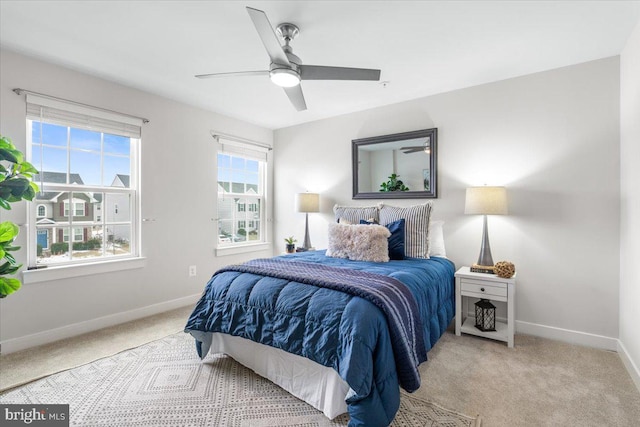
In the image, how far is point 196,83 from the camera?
10.3 feet

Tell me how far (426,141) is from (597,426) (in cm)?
267

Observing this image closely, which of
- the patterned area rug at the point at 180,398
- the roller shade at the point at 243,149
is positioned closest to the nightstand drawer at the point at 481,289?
the patterned area rug at the point at 180,398

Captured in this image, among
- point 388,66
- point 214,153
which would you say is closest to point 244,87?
point 214,153

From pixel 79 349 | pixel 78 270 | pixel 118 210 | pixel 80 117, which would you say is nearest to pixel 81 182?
pixel 118 210

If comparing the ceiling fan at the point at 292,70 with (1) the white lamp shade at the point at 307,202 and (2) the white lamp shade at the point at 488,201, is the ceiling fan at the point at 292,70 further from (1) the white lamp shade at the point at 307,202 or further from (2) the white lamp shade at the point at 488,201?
(1) the white lamp shade at the point at 307,202

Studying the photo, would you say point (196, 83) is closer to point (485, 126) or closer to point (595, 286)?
point (485, 126)

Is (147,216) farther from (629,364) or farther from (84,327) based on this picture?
(629,364)

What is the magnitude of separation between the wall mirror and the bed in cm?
125

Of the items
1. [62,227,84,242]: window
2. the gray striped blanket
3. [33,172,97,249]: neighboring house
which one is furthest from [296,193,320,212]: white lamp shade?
[62,227,84,242]: window

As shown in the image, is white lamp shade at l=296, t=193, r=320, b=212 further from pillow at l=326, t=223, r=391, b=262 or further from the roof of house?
the roof of house

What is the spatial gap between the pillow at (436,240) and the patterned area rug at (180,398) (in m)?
1.56

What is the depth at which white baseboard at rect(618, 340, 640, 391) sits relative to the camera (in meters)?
2.03

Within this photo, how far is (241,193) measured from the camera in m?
4.48

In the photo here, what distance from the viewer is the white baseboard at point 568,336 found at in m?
2.54
